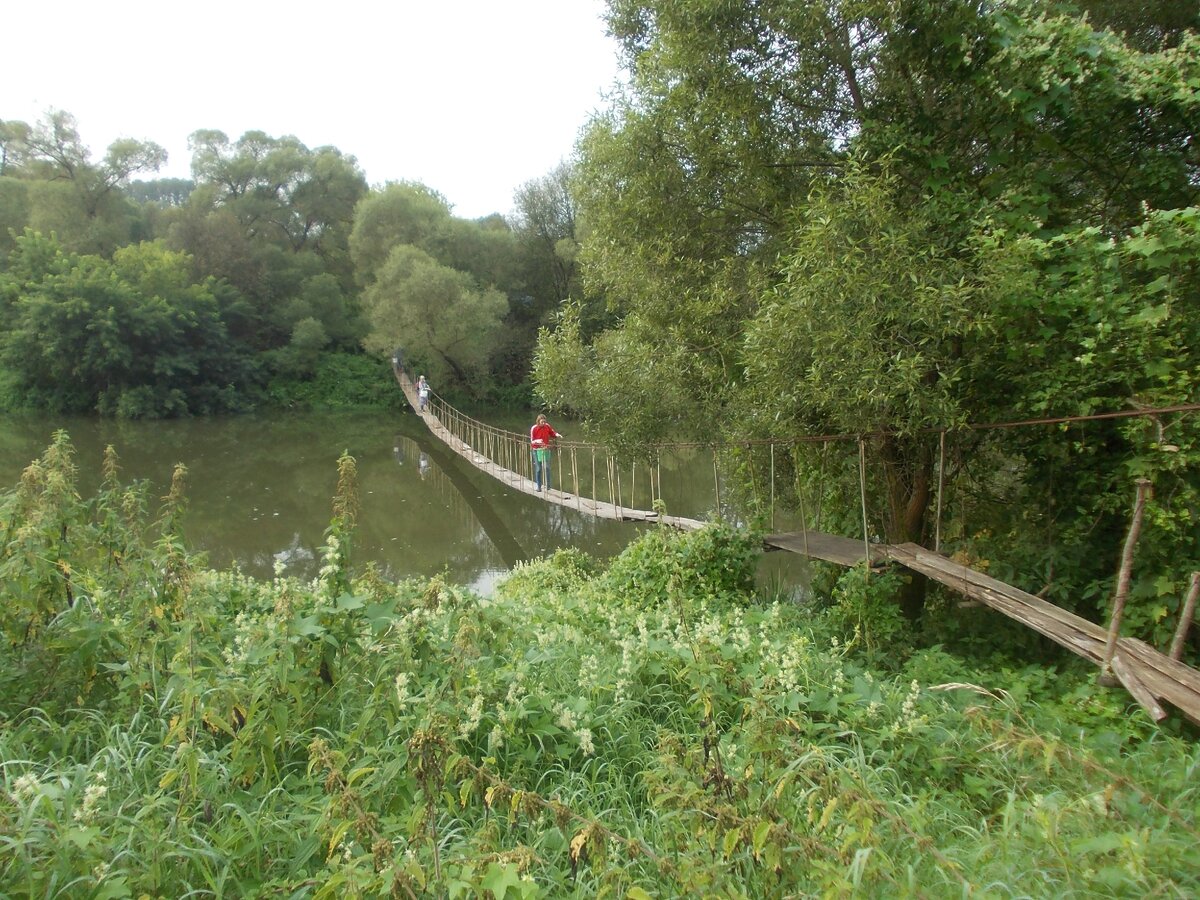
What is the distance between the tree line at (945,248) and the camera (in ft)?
9.63

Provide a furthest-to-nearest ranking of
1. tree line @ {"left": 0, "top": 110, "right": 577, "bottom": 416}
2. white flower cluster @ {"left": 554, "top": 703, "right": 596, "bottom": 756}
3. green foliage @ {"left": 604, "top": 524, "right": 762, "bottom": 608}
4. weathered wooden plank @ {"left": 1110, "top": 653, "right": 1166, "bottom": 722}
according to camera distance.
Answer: tree line @ {"left": 0, "top": 110, "right": 577, "bottom": 416}, green foliage @ {"left": 604, "top": 524, "right": 762, "bottom": 608}, weathered wooden plank @ {"left": 1110, "top": 653, "right": 1166, "bottom": 722}, white flower cluster @ {"left": 554, "top": 703, "right": 596, "bottom": 756}

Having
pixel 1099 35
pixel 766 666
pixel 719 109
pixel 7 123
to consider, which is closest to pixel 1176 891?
pixel 766 666

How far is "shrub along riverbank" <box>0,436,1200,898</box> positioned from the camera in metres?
1.35

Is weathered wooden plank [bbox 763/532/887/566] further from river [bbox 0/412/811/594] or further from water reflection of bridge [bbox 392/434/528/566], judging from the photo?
water reflection of bridge [bbox 392/434/528/566]

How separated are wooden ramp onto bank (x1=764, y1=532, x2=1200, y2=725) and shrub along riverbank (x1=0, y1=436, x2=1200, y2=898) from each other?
0.16 m

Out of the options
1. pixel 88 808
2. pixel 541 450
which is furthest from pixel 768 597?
pixel 541 450

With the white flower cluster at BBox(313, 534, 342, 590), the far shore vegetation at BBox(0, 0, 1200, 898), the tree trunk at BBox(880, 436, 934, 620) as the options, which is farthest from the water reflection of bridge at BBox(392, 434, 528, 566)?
the white flower cluster at BBox(313, 534, 342, 590)

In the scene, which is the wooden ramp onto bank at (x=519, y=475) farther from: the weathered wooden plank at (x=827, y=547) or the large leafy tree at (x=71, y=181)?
the large leafy tree at (x=71, y=181)

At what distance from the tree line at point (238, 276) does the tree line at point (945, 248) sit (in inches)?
570

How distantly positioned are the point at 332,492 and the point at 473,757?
10149mm

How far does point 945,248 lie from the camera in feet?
11.2

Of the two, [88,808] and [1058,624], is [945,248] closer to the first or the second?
[1058,624]

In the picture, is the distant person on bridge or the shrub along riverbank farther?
the distant person on bridge

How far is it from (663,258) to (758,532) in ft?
5.87
